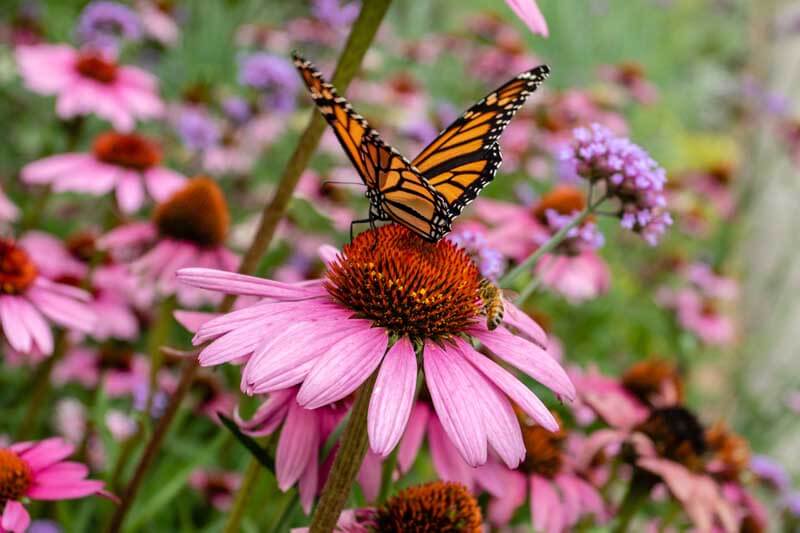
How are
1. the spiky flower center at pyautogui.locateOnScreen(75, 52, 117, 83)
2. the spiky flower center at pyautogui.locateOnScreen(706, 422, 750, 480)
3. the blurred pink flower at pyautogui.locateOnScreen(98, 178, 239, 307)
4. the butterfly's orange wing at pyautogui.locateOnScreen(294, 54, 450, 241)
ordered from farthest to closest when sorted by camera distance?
1. the spiky flower center at pyautogui.locateOnScreen(75, 52, 117, 83)
2. the blurred pink flower at pyautogui.locateOnScreen(98, 178, 239, 307)
3. the spiky flower center at pyautogui.locateOnScreen(706, 422, 750, 480)
4. the butterfly's orange wing at pyautogui.locateOnScreen(294, 54, 450, 241)

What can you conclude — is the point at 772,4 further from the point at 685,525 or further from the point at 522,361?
the point at 522,361

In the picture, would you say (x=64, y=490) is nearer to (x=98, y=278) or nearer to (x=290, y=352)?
(x=290, y=352)

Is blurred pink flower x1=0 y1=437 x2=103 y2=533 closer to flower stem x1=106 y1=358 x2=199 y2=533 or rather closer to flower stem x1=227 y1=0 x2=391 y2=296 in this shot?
flower stem x1=106 y1=358 x2=199 y2=533

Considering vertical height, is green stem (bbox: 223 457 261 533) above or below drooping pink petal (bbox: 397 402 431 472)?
below

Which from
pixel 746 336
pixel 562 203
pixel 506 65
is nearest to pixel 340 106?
pixel 562 203

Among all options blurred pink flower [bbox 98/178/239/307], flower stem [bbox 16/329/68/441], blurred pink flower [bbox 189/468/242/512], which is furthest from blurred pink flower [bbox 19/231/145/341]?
blurred pink flower [bbox 189/468/242/512]

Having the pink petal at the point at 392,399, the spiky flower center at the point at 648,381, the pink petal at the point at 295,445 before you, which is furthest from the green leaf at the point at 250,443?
the spiky flower center at the point at 648,381

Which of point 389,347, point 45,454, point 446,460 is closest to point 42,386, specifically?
point 45,454
